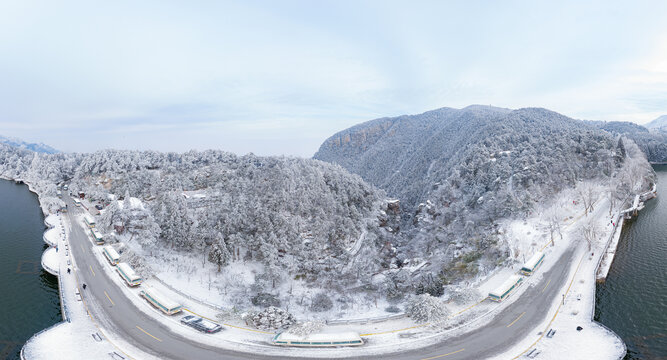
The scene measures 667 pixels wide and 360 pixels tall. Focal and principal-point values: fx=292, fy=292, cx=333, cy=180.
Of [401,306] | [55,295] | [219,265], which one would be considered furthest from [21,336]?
[401,306]

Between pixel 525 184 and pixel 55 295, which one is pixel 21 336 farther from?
pixel 525 184

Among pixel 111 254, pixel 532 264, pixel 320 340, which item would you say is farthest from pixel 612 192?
pixel 111 254

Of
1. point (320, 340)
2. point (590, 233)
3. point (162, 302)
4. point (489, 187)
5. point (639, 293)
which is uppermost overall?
point (489, 187)

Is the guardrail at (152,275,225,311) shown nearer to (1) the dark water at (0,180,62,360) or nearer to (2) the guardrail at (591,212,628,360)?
(1) the dark water at (0,180,62,360)

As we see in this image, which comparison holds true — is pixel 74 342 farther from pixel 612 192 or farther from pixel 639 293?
pixel 612 192

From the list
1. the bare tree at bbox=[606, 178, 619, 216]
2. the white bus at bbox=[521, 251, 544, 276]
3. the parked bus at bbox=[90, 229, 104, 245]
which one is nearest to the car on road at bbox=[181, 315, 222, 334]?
the parked bus at bbox=[90, 229, 104, 245]

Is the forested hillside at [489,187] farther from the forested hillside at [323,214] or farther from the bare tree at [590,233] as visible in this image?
the bare tree at [590,233]

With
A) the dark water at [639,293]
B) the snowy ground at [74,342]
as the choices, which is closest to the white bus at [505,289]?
the dark water at [639,293]
